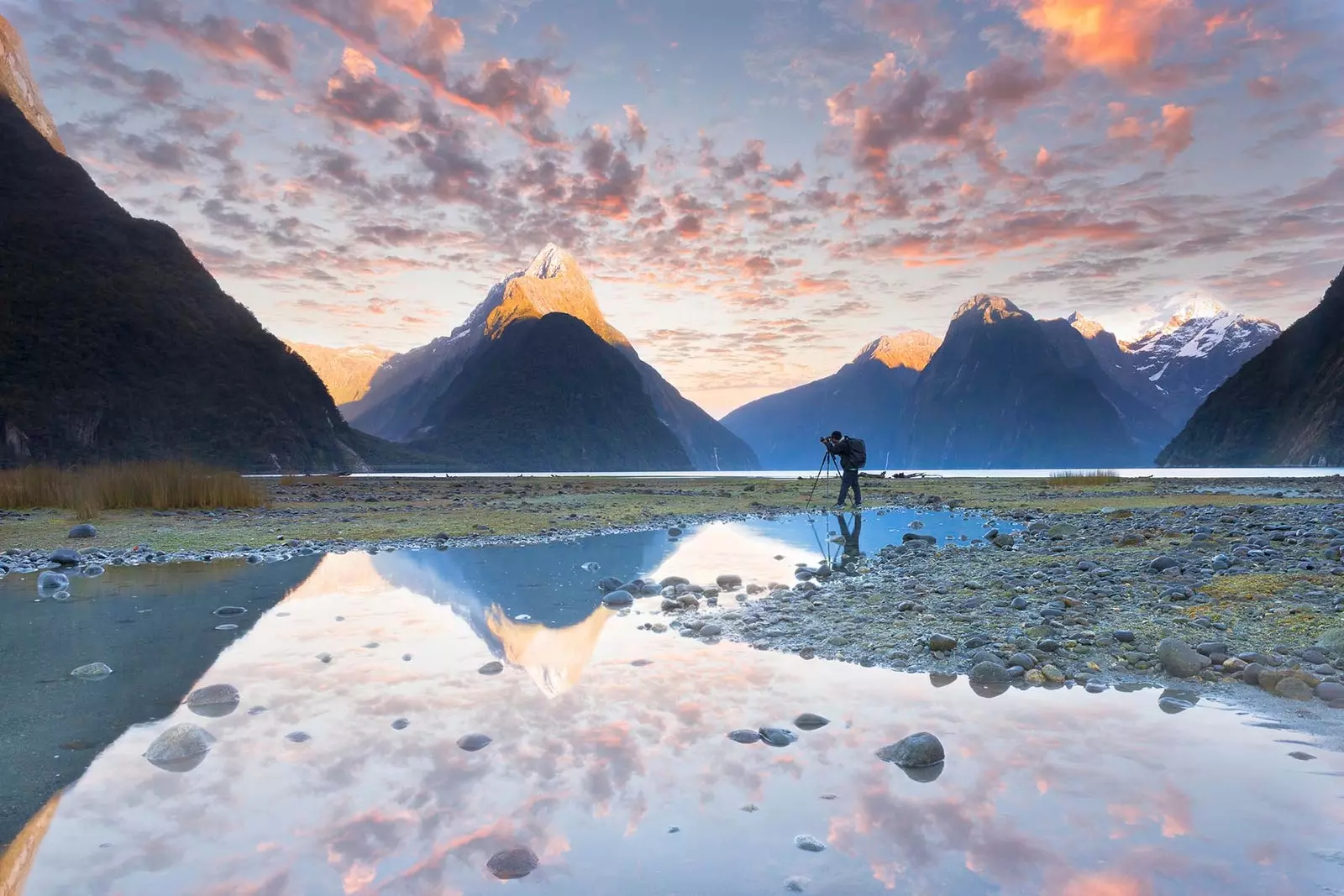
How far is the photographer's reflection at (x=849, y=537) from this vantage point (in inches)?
642

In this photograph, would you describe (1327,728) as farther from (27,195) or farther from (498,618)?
(27,195)

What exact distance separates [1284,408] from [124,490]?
16874cm

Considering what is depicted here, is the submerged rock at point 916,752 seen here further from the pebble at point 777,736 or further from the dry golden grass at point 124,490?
the dry golden grass at point 124,490

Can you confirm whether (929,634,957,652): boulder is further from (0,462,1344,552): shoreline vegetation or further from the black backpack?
the black backpack

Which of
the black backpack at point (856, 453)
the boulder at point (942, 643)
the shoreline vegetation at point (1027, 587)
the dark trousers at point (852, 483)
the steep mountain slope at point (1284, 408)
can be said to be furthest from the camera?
the steep mountain slope at point (1284, 408)

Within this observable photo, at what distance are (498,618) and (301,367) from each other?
151 m

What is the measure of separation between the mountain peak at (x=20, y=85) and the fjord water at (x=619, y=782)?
559 feet

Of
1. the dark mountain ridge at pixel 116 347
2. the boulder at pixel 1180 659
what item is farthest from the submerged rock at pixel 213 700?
the dark mountain ridge at pixel 116 347

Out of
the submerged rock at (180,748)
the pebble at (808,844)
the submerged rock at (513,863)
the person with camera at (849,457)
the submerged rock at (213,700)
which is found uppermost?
the person with camera at (849,457)

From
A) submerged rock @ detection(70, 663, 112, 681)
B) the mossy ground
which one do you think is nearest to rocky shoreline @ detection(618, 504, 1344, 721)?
submerged rock @ detection(70, 663, 112, 681)

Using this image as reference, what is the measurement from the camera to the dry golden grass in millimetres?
28328

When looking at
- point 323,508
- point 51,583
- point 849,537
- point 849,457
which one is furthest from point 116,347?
point 849,537

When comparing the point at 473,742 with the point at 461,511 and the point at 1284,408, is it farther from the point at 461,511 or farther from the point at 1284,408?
the point at 1284,408

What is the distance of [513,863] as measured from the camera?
365cm
